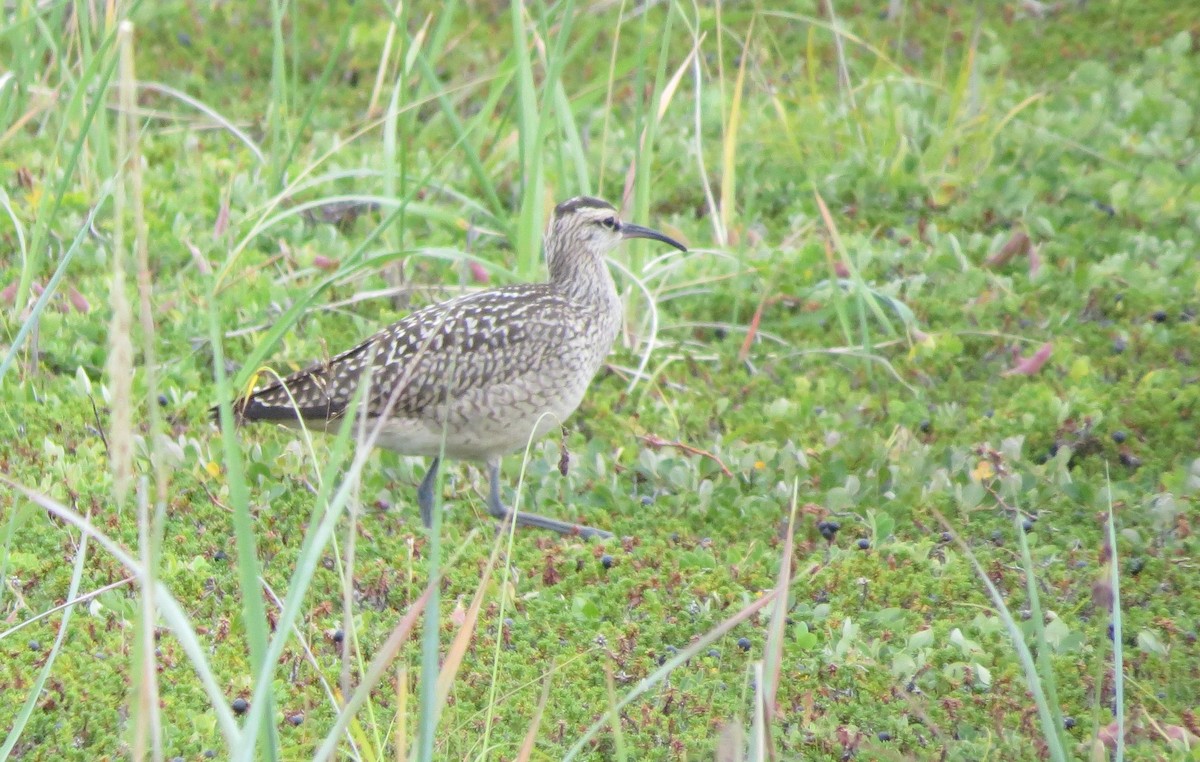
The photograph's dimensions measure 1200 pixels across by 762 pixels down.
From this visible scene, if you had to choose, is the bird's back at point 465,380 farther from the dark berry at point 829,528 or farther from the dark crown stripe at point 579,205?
the dark berry at point 829,528

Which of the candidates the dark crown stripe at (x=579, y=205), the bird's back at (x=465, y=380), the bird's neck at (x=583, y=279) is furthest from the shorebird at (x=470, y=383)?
the dark crown stripe at (x=579, y=205)

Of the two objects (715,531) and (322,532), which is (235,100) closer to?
(715,531)

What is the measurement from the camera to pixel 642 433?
7023 mm

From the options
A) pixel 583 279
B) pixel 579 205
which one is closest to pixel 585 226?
pixel 579 205

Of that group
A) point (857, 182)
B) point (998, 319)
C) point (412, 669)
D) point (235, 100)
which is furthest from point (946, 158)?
point (412, 669)

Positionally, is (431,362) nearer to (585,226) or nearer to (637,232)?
(585,226)

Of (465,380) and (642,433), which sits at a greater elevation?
(465,380)

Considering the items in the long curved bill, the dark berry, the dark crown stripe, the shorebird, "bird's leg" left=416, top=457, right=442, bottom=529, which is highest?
the dark crown stripe

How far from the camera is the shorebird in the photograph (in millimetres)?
6129

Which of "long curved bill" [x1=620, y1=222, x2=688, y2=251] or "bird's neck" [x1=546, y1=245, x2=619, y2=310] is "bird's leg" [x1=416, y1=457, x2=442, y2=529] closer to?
"bird's neck" [x1=546, y1=245, x2=619, y2=310]

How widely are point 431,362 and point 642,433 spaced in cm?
121

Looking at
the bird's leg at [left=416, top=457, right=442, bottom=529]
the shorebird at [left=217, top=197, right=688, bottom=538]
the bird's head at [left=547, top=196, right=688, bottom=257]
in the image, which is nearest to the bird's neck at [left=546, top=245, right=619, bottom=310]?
the bird's head at [left=547, top=196, right=688, bottom=257]

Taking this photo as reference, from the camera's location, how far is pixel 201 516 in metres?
6.01

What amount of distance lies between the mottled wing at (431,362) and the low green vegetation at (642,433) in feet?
1.17
